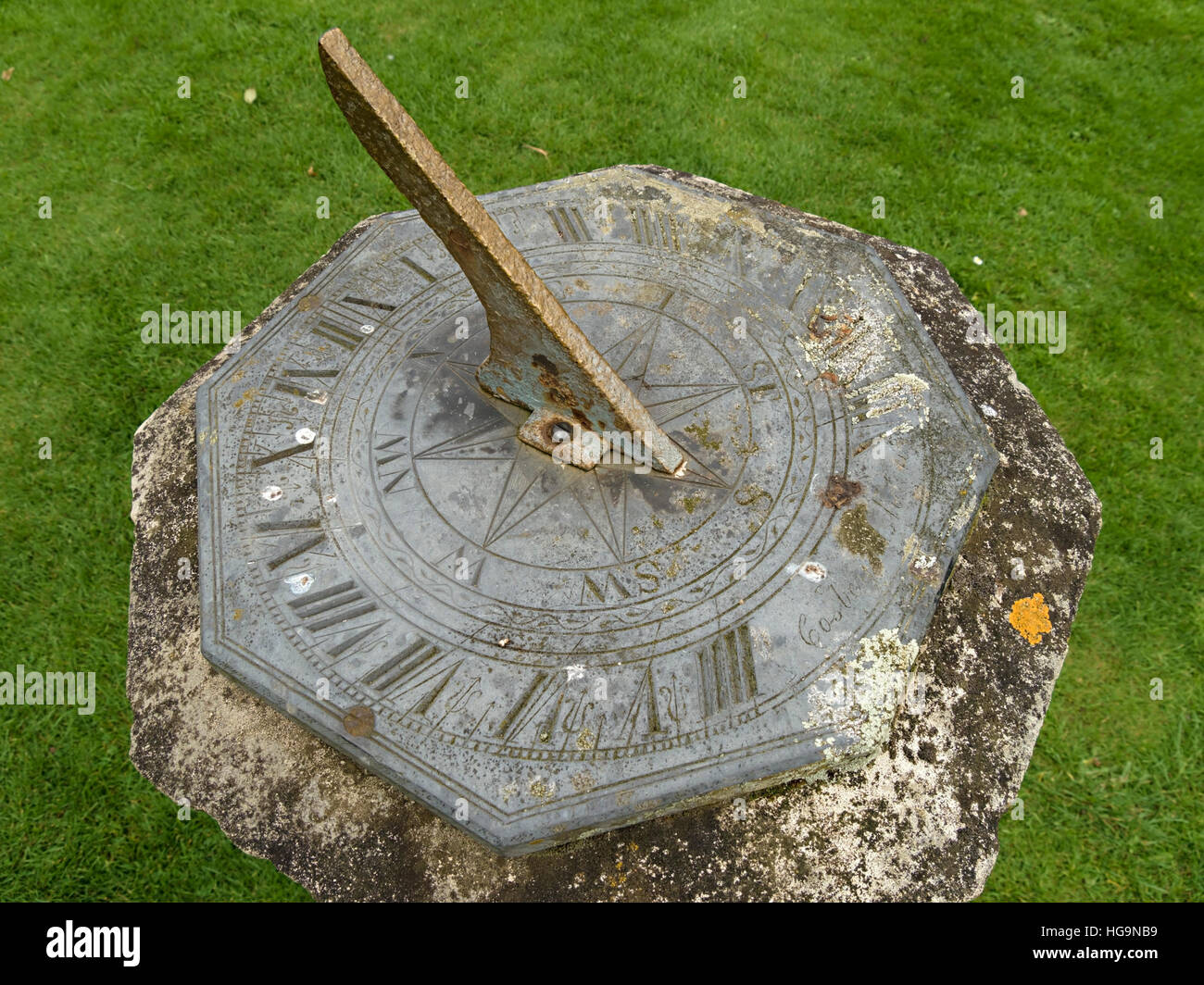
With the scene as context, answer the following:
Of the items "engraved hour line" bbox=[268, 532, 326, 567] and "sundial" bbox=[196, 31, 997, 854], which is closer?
"sundial" bbox=[196, 31, 997, 854]

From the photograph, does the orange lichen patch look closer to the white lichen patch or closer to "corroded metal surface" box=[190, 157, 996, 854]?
"corroded metal surface" box=[190, 157, 996, 854]

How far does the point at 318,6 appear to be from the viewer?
6.74 m

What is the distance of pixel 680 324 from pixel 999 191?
3448 mm

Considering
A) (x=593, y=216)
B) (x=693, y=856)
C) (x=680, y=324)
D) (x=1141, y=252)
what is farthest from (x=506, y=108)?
(x=693, y=856)

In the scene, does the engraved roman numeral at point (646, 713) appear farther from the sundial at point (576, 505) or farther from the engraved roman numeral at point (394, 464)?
the engraved roman numeral at point (394, 464)

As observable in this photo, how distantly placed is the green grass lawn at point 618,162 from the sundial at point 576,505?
1888 millimetres

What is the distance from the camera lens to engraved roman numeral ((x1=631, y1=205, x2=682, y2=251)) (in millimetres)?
4023

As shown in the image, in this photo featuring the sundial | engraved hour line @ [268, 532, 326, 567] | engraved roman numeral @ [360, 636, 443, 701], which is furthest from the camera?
engraved hour line @ [268, 532, 326, 567]

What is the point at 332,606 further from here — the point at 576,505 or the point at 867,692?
the point at 867,692

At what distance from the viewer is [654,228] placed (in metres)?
4.08

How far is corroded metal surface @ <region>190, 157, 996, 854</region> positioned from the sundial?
0.4 inches

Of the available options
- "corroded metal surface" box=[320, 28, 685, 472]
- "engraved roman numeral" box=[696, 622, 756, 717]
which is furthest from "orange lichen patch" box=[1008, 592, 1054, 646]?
"corroded metal surface" box=[320, 28, 685, 472]

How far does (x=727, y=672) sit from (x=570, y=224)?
2.30 meters

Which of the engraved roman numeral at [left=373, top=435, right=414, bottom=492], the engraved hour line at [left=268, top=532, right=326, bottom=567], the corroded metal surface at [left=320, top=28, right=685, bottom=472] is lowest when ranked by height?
the engraved hour line at [left=268, top=532, right=326, bottom=567]
